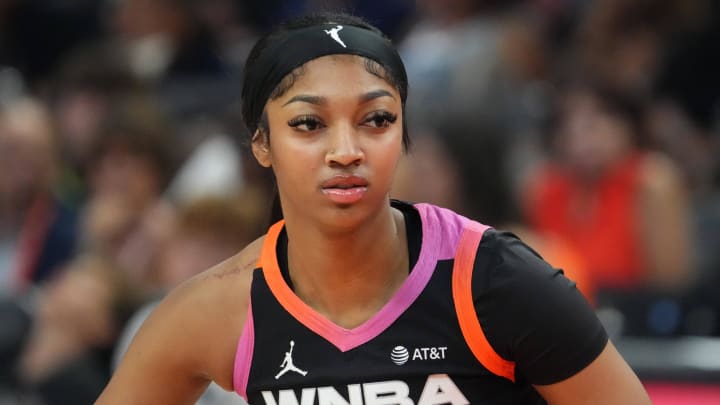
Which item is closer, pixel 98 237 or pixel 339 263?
pixel 339 263

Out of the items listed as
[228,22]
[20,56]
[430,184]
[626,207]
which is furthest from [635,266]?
[20,56]

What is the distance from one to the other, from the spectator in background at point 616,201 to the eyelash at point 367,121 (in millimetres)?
3318

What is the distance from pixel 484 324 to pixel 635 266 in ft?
11.5

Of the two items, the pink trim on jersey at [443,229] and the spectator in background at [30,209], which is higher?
the spectator in background at [30,209]

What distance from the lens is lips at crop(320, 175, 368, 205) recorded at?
2.70 meters

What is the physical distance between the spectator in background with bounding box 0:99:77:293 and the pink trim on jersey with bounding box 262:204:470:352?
150 inches

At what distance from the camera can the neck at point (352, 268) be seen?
2.88 metres

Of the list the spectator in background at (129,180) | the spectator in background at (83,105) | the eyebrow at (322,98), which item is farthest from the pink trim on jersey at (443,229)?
the spectator in background at (83,105)

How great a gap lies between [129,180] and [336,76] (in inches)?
157

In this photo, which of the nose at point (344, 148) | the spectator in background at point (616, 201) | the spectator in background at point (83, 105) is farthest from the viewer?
the spectator in background at point (83, 105)

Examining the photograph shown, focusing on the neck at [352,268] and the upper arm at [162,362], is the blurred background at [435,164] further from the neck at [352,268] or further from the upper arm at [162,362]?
the neck at [352,268]

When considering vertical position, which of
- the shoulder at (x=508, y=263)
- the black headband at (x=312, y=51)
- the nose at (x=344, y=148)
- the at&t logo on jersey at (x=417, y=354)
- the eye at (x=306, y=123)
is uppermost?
the black headband at (x=312, y=51)

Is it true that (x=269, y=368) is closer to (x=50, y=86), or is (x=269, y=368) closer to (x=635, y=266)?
(x=635, y=266)

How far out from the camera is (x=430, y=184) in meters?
5.86
